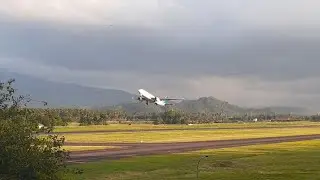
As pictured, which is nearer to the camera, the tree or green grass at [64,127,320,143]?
the tree

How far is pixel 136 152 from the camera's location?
79188 millimetres

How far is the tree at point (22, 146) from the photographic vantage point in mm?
31844

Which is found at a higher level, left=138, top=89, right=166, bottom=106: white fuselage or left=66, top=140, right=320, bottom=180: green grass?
left=138, top=89, right=166, bottom=106: white fuselage

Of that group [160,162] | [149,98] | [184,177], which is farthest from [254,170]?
[149,98]

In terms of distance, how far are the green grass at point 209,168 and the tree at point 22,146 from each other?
32.8 feet

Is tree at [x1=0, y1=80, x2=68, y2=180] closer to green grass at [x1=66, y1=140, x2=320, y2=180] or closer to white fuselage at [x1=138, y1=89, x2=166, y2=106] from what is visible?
green grass at [x1=66, y1=140, x2=320, y2=180]

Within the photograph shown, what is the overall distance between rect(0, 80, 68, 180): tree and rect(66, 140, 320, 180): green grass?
10.00 m

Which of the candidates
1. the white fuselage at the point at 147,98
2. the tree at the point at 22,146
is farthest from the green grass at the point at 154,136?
the tree at the point at 22,146

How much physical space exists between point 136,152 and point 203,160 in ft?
60.7

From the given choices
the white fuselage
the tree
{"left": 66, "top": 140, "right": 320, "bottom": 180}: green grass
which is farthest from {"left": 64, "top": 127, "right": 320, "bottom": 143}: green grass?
the tree

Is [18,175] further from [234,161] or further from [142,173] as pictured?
[234,161]

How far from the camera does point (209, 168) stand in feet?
178

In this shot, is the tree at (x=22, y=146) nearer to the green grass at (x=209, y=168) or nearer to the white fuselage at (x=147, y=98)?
the green grass at (x=209, y=168)

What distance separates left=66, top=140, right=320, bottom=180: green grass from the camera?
47.2m
